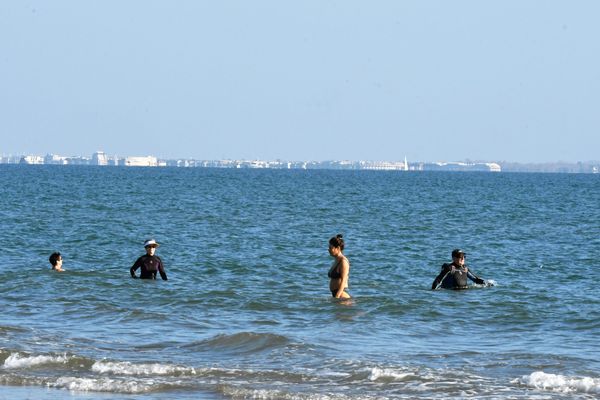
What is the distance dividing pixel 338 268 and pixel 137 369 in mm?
6380

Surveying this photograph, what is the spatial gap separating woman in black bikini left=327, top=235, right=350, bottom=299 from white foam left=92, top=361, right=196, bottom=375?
17.0 feet

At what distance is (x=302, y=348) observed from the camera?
51.7 feet

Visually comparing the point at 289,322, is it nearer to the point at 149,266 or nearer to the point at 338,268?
the point at 338,268

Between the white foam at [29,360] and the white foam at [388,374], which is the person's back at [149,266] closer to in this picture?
the white foam at [29,360]

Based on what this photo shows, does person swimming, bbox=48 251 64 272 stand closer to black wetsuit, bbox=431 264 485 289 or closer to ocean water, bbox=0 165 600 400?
ocean water, bbox=0 165 600 400

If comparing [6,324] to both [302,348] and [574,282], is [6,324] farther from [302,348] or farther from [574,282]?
[574,282]

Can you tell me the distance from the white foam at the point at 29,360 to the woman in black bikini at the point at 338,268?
561 cm

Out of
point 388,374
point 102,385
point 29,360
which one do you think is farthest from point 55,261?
point 388,374

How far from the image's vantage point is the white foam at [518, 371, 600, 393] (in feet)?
43.0

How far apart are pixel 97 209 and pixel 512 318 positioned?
43390 mm

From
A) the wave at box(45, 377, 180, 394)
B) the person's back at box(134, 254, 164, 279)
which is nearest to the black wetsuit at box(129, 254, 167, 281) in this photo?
the person's back at box(134, 254, 164, 279)

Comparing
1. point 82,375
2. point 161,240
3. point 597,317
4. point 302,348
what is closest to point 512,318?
point 597,317

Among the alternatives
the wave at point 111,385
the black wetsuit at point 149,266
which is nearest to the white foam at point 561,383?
the wave at point 111,385

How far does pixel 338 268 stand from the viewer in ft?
64.7
